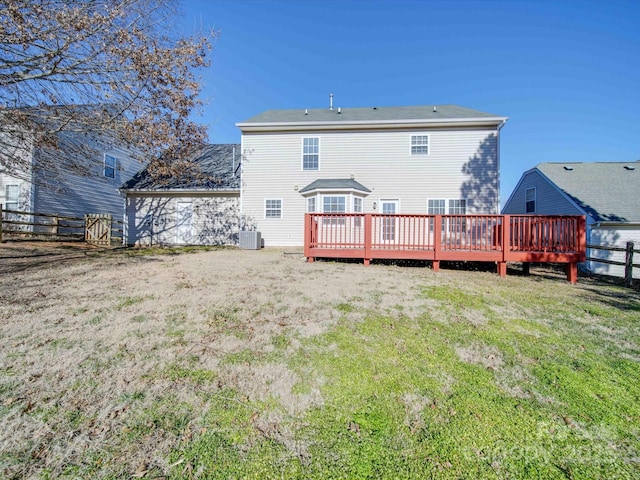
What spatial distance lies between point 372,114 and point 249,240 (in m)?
8.40

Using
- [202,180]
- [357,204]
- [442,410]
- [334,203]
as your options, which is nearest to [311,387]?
[442,410]

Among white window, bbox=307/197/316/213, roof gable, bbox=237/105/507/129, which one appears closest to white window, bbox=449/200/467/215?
roof gable, bbox=237/105/507/129

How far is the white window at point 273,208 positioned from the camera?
13750 millimetres

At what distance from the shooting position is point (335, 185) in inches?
484

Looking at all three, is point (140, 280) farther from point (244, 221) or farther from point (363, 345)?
point (244, 221)

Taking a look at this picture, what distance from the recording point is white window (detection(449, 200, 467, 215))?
42.4 feet

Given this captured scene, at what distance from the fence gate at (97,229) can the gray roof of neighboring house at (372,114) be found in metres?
7.54

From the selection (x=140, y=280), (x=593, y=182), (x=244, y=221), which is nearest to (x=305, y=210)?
(x=244, y=221)

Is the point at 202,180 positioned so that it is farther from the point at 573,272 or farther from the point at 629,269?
the point at 629,269

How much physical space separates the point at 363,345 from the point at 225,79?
1075cm

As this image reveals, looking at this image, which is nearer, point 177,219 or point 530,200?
point 177,219

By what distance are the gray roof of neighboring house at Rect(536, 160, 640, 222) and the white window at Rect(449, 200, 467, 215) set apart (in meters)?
6.13

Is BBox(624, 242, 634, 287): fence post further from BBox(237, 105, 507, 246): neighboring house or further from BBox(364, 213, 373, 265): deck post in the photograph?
BBox(364, 213, 373, 265): deck post

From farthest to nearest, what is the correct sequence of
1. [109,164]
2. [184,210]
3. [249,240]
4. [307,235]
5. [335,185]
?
1. [109,164]
2. [184,210]
3. [249,240]
4. [335,185]
5. [307,235]
